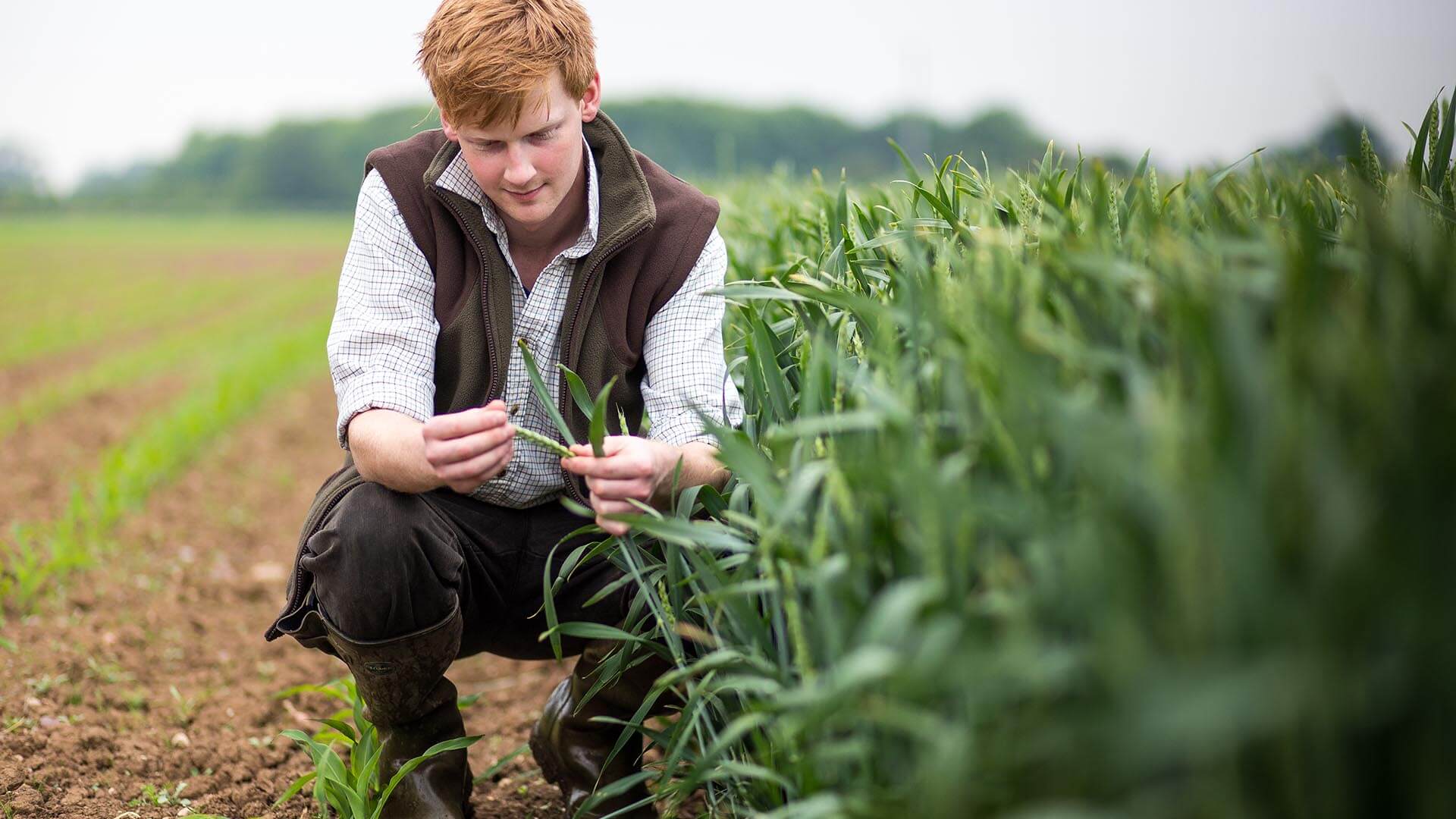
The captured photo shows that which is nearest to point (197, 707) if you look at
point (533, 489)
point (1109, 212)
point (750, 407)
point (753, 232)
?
point (533, 489)

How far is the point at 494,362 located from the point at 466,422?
1.23ft

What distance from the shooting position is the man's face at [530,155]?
1.98 metres

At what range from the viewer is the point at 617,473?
→ 175 centimetres

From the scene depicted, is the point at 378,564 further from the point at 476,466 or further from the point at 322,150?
the point at 322,150

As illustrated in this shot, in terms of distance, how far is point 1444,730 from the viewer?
2.66 feet

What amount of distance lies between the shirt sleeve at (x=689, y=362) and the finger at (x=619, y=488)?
278 millimetres

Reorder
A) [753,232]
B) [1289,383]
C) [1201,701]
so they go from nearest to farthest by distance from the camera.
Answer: [1201,701] → [1289,383] → [753,232]

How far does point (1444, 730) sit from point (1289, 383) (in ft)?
0.89

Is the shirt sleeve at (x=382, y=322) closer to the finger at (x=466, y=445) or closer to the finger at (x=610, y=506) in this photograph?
the finger at (x=466, y=445)

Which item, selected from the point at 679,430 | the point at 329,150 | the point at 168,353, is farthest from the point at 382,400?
the point at 329,150

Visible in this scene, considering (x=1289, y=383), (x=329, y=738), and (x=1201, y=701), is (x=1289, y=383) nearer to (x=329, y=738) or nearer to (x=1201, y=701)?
(x=1201, y=701)

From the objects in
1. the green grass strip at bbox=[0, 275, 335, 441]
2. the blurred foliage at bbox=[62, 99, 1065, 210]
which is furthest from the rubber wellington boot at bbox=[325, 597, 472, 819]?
the blurred foliage at bbox=[62, 99, 1065, 210]

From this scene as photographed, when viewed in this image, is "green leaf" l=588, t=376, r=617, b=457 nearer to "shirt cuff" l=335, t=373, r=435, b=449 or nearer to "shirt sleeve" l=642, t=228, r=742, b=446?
"shirt sleeve" l=642, t=228, r=742, b=446

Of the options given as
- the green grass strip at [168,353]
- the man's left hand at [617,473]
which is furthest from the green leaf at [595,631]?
the green grass strip at [168,353]
